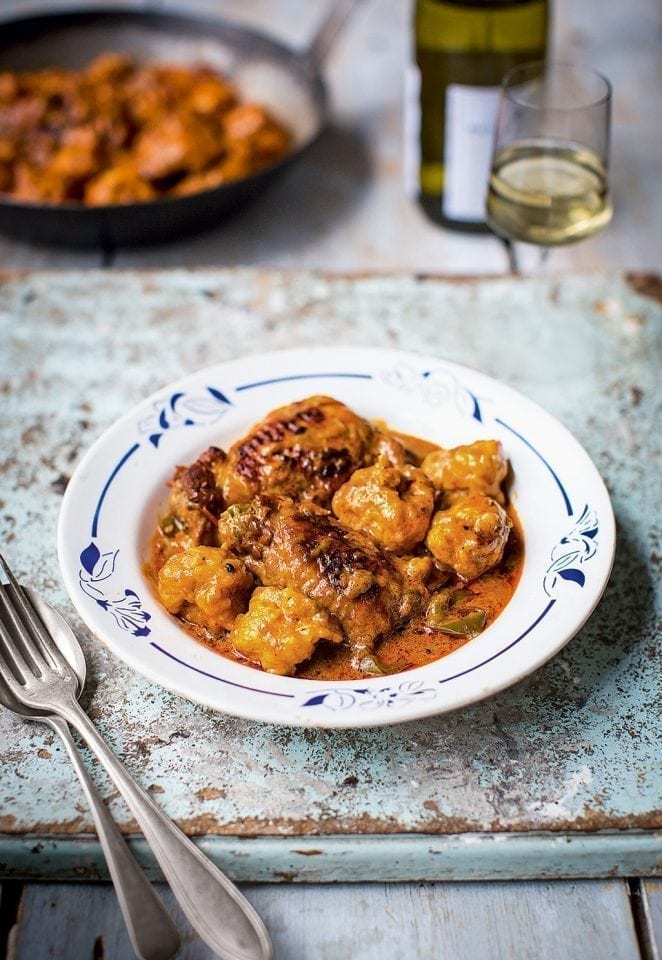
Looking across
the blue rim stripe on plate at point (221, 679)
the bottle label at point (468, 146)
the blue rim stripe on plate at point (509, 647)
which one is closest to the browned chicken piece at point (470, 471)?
the blue rim stripe on plate at point (509, 647)

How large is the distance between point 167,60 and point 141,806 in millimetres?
2539

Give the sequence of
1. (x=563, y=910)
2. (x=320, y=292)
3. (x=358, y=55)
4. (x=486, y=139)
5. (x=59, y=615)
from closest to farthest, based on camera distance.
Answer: (x=563, y=910) < (x=59, y=615) < (x=320, y=292) < (x=486, y=139) < (x=358, y=55)

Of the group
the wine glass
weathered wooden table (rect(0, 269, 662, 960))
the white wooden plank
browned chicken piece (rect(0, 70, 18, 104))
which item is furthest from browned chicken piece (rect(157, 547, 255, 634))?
browned chicken piece (rect(0, 70, 18, 104))

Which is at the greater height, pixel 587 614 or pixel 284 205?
pixel 587 614

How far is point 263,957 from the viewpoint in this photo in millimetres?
1092

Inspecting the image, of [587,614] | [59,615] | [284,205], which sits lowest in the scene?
[284,205]

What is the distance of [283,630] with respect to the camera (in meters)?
1.26

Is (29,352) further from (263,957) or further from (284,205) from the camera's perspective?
(263,957)

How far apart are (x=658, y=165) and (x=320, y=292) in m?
1.29

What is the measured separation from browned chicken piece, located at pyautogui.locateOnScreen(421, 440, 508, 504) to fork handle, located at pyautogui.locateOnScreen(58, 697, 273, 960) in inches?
23.4

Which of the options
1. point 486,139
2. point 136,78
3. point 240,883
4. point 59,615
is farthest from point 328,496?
point 136,78

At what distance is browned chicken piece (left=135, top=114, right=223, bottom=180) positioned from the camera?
2572 millimetres

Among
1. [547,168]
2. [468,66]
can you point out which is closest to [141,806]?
[547,168]

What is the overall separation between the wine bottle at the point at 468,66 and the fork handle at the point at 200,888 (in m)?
1.77
